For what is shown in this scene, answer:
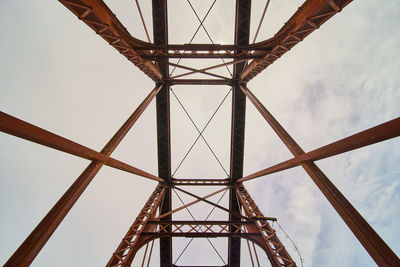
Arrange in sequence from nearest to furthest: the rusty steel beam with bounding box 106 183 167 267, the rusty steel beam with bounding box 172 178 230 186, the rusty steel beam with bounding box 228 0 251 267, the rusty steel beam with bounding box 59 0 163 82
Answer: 1. the rusty steel beam with bounding box 59 0 163 82
2. the rusty steel beam with bounding box 106 183 167 267
3. the rusty steel beam with bounding box 228 0 251 267
4. the rusty steel beam with bounding box 172 178 230 186

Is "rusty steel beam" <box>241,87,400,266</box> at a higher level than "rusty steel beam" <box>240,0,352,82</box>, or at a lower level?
lower

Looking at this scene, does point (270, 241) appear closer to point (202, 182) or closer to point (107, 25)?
point (202, 182)

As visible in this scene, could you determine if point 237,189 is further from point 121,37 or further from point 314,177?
point 121,37

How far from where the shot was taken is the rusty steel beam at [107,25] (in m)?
5.19

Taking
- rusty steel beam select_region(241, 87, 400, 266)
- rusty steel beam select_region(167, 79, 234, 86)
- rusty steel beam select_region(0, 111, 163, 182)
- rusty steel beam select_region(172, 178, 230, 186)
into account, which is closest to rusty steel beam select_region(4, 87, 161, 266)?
rusty steel beam select_region(0, 111, 163, 182)

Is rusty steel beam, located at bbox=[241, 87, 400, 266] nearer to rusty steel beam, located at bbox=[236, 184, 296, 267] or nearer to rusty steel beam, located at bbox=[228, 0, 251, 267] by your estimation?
rusty steel beam, located at bbox=[236, 184, 296, 267]

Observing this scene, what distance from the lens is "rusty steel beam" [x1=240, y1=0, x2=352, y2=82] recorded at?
501 centimetres

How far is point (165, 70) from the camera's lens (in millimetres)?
11953

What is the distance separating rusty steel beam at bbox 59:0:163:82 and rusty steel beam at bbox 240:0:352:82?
654 centimetres

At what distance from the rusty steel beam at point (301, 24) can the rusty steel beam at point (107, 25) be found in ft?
21.5

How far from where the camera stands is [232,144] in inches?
524

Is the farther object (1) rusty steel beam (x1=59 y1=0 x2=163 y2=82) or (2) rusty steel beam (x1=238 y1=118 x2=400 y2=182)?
(1) rusty steel beam (x1=59 y1=0 x2=163 y2=82)

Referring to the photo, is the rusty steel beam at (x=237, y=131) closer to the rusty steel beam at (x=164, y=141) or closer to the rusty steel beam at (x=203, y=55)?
the rusty steel beam at (x=203, y=55)

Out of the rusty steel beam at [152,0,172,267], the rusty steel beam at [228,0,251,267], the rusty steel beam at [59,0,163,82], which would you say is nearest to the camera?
the rusty steel beam at [59,0,163,82]
